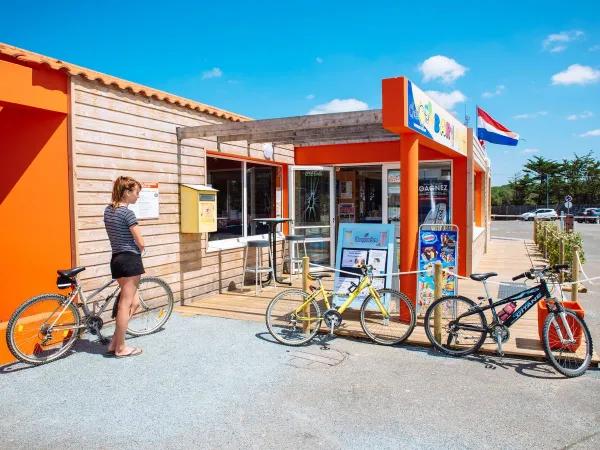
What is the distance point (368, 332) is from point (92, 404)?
9.18ft

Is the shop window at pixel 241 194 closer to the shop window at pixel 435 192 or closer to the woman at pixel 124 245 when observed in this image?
the shop window at pixel 435 192

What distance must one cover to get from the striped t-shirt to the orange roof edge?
1.71 metres

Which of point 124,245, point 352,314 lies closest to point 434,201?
point 352,314

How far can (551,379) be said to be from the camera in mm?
4109

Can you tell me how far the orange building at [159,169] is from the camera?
5137 mm

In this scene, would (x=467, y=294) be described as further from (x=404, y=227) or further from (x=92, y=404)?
(x=92, y=404)

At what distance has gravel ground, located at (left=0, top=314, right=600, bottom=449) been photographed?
315 centimetres

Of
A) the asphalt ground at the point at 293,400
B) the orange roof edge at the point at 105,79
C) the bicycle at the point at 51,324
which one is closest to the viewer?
the asphalt ground at the point at 293,400

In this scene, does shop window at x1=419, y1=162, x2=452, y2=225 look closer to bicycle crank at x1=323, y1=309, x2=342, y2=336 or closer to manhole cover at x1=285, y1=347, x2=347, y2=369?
bicycle crank at x1=323, y1=309, x2=342, y2=336

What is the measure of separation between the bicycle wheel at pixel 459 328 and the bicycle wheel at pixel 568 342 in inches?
22.3

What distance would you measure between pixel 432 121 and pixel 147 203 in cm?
388

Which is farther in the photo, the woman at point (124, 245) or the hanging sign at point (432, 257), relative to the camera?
the hanging sign at point (432, 257)

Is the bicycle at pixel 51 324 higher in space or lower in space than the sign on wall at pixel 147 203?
lower

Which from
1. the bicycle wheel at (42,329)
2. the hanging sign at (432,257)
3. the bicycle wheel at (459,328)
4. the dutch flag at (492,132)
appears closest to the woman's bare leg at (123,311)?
the bicycle wheel at (42,329)
